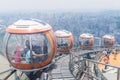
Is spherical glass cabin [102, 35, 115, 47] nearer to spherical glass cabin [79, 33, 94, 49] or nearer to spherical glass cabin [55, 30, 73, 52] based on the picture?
spherical glass cabin [79, 33, 94, 49]

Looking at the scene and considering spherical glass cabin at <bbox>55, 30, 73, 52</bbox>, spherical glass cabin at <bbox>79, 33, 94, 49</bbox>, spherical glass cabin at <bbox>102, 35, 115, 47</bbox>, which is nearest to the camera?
spherical glass cabin at <bbox>55, 30, 73, 52</bbox>

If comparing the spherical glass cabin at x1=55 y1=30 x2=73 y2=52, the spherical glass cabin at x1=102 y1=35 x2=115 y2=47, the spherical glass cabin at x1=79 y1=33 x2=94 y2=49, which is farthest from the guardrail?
the spherical glass cabin at x1=102 y1=35 x2=115 y2=47

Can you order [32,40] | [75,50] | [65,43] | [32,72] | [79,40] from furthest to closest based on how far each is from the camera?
[79,40] < [75,50] < [65,43] < [32,72] < [32,40]

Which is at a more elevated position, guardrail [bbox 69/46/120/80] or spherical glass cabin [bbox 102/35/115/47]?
guardrail [bbox 69/46/120/80]

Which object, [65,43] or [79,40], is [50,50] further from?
[79,40]

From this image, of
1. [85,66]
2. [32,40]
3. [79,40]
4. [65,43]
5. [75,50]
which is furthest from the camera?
[79,40]

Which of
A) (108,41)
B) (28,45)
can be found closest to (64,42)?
(108,41)

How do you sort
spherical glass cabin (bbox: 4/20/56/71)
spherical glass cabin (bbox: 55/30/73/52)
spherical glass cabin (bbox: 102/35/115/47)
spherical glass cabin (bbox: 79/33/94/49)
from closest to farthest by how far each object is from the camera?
spherical glass cabin (bbox: 4/20/56/71)
spherical glass cabin (bbox: 55/30/73/52)
spherical glass cabin (bbox: 79/33/94/49)
spherical glass cabin (bbox: 102/35/115/47)

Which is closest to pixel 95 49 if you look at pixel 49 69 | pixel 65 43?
pixel 65 43

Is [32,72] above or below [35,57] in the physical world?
below
